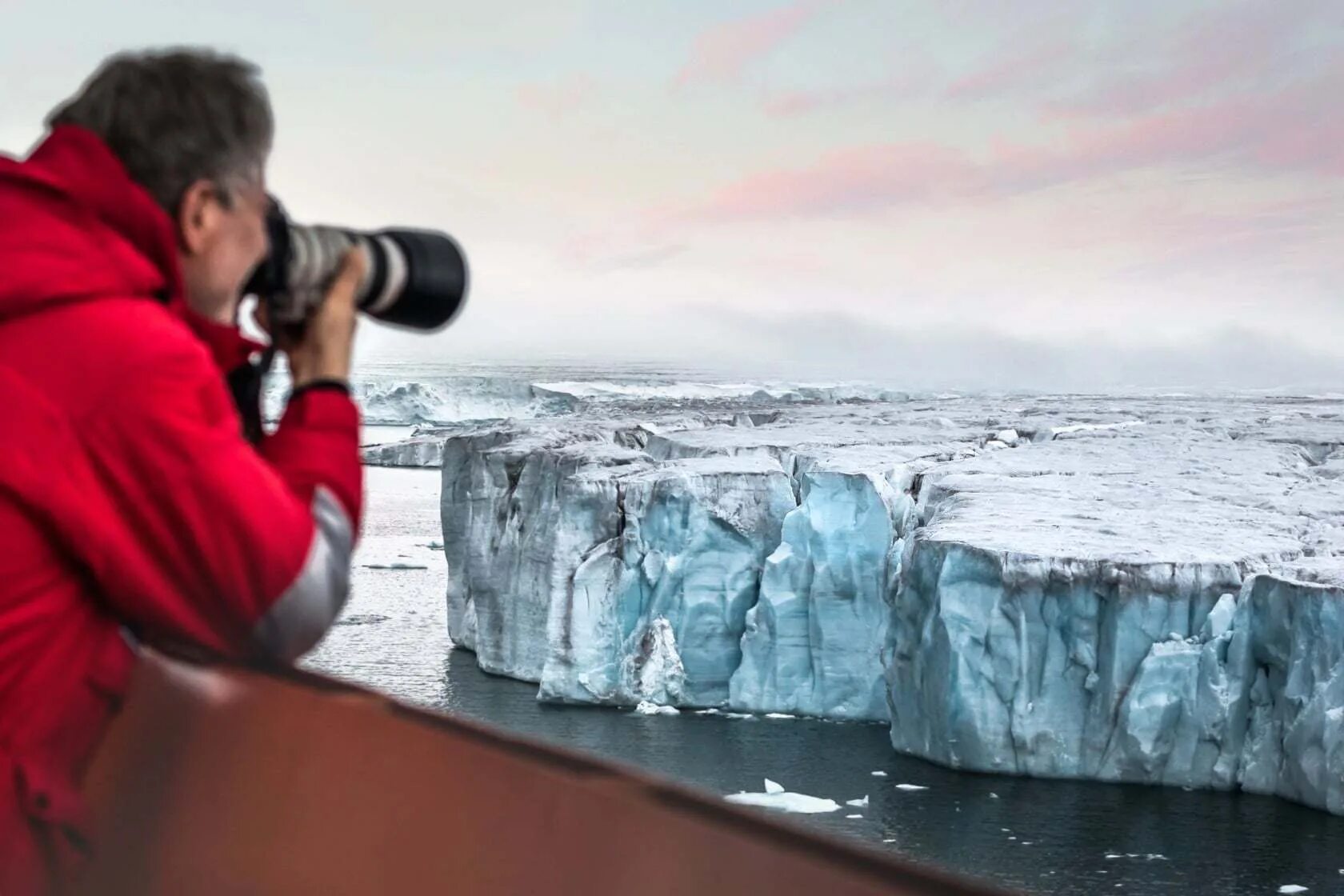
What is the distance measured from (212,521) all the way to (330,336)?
0.13 metres

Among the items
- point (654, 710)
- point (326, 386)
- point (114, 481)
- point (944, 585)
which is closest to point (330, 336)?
point (326, 386)

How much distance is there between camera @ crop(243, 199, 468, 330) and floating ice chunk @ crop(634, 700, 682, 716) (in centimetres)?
881

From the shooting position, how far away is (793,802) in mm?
7691

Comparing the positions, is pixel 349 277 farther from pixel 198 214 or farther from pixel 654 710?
pixel 654 710

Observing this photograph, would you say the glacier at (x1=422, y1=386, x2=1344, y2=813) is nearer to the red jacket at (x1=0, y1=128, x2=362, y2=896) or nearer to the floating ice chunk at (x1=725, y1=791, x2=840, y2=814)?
the floating ice chunk at (x1=725, y1=791, x2=840, y2=814)

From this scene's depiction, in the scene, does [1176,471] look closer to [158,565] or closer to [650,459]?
[650,459]

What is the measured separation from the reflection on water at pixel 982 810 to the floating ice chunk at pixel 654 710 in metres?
0.05

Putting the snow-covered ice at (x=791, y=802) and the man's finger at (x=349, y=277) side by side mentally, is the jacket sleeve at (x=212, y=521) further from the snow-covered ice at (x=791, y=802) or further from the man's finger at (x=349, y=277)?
the snow-covered ice at (x=791, y=802)

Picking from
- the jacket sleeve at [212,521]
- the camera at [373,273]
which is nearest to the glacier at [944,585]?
the camera at [373,273]

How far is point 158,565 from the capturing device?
19.3 inches

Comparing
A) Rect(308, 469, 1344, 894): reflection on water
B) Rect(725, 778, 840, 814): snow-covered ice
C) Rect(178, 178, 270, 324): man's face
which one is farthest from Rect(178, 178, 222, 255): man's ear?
Rect(725, 778, 840, 814): snow-covered ice

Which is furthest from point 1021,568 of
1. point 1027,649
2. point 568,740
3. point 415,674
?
point 415,674

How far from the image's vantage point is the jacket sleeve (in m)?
0.46

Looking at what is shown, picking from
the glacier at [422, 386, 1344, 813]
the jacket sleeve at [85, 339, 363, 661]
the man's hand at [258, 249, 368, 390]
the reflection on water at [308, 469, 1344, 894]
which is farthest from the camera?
the glacier at [422, 386, 1344, 813]
